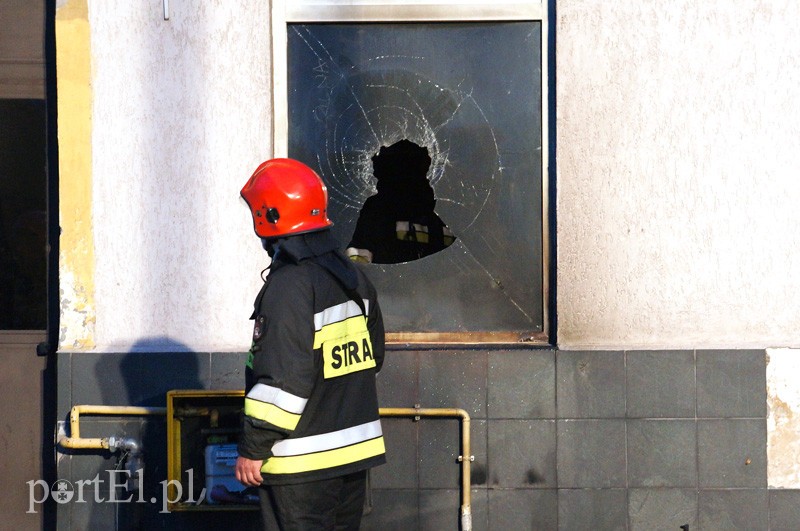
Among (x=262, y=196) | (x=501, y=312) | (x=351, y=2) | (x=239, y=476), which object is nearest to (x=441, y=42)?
(x=351, y=2)

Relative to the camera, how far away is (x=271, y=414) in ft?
11.2

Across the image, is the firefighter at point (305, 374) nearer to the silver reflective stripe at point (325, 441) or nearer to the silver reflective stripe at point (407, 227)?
the silver reflective stripe at point (325, 441)

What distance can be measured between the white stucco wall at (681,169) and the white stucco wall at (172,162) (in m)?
1.75

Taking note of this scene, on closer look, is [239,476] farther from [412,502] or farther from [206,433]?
[412,502]

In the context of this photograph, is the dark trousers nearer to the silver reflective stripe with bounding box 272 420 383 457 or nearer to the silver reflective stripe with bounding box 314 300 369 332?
the silver reflective stripe with bounding box 272 420 383 457

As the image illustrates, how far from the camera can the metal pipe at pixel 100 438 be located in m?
4.96

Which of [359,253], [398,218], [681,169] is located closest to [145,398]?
[359,253]

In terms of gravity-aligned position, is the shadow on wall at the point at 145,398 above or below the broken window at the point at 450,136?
below

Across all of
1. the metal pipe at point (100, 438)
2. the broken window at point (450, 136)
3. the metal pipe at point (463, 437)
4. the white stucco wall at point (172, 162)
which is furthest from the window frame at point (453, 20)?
the metal pipe at point (100, 438)

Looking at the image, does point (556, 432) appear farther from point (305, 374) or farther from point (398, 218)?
point (305, 374)

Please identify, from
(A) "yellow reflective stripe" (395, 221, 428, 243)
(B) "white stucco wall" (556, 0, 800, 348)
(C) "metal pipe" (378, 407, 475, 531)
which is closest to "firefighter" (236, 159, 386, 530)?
(C) "metal pipe" (378, 407, 475, 531)

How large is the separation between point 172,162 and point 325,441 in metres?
2.18

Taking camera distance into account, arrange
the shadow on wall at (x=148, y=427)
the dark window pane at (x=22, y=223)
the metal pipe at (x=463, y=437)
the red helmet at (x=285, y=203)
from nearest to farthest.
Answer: the red helmet at (x=285, y=203)
the metal pipe at (x=463, y=437)
the shadow on wall at (x=148, y=427)
the dark window pane at (x=22, y=223)

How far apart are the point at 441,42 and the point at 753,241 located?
2027 millimetres
